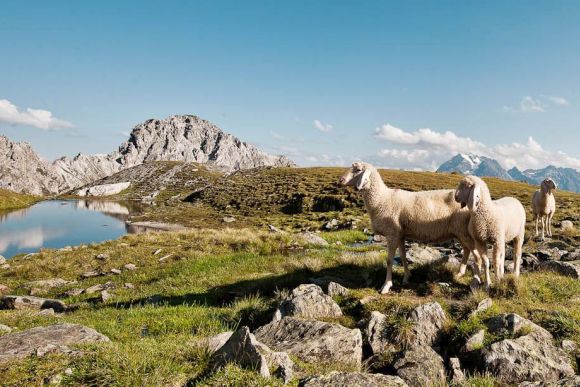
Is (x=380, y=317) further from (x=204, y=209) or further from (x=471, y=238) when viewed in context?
(x=204, y=209)

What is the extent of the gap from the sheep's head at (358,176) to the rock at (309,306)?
3.71 meters

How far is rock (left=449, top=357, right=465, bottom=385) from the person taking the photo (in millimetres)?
6182

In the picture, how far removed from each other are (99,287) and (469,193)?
566 inches

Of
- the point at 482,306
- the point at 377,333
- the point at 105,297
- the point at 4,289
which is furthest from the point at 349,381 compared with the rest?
the point at 4,289

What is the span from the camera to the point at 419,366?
21.2 ft

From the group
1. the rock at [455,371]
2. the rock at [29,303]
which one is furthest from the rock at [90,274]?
the rock at [455,371]

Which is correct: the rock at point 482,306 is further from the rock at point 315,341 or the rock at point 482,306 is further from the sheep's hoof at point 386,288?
the rock at point 315,341

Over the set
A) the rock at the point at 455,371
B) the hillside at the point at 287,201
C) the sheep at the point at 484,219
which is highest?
the sheep at the point at 484,219

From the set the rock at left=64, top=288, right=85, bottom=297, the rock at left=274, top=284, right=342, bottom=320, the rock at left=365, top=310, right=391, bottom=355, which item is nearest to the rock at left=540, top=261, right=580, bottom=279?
the rock at left=365, top=310, right=391, bottom=355

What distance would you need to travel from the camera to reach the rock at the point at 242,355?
5.16 metres

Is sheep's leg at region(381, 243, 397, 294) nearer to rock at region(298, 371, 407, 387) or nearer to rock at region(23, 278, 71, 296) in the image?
rock at region(298, 371, 407, 387)

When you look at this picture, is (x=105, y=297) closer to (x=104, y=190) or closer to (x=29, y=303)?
(x=29, y=303)

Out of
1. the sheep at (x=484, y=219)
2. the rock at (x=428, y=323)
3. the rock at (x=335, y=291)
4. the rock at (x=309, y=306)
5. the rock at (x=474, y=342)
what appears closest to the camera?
the rock at (x=474, y=342)

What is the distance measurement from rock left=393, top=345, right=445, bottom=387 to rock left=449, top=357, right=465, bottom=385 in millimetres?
169
